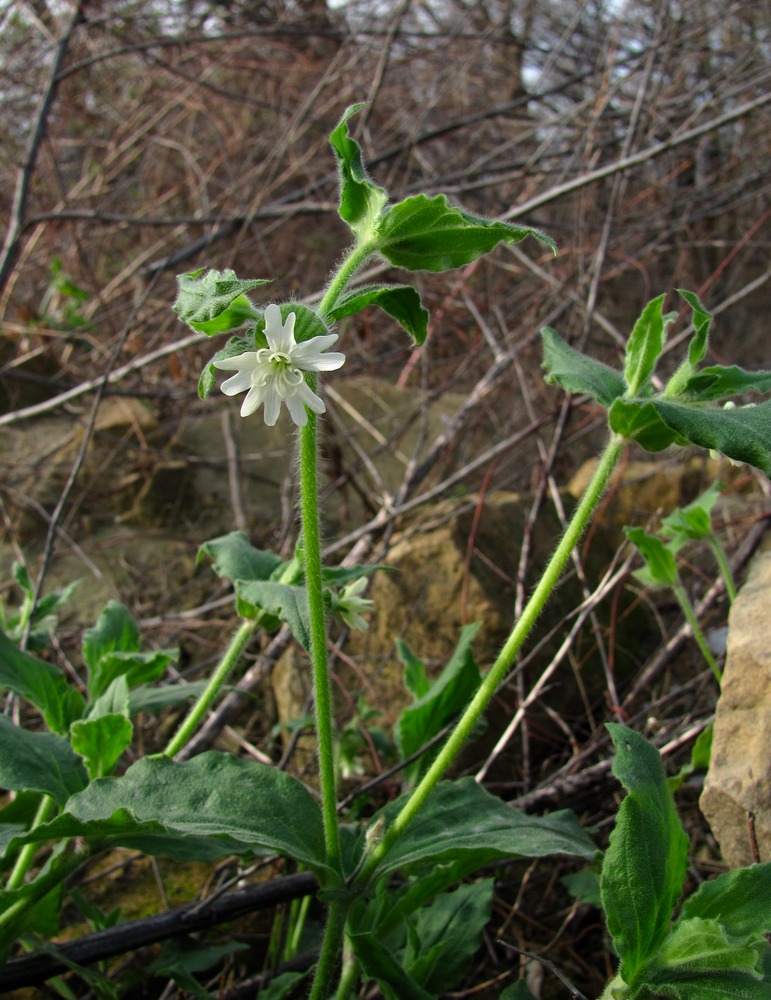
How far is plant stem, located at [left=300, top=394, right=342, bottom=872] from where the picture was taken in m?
1.22

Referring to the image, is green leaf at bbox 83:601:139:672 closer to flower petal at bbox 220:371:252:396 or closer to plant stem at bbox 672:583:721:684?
flower petal at bbox 220:371:252:396

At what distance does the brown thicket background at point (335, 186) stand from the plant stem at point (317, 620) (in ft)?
5.75

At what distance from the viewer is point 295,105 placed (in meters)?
5.37

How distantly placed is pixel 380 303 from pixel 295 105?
15.3ft

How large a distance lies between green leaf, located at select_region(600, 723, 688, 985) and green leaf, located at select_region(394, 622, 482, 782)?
502 millimetres

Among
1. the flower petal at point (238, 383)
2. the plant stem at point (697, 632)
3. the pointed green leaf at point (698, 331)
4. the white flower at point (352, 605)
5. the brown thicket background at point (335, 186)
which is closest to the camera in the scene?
the flower petal at point (238, 383)

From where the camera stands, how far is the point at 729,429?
112 centimetres

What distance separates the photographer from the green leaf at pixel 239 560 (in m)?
1.55

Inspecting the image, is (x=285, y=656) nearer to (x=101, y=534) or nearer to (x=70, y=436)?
(x=101, y=534)

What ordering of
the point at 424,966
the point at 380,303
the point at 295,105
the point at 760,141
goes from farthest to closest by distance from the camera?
the point at 295,105 < the point at 760,141 < the point at 424,966 < the point at 380,303

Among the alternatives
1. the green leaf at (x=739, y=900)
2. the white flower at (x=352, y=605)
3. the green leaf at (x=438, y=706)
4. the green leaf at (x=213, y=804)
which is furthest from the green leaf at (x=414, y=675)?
the green leaf at (x=739, y=900)

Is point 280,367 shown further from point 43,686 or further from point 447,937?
point 447,937

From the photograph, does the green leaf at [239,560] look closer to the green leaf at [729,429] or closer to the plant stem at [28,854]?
the plant stem at [28,854]

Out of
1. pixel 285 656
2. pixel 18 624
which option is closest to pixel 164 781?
pixel 18 624
